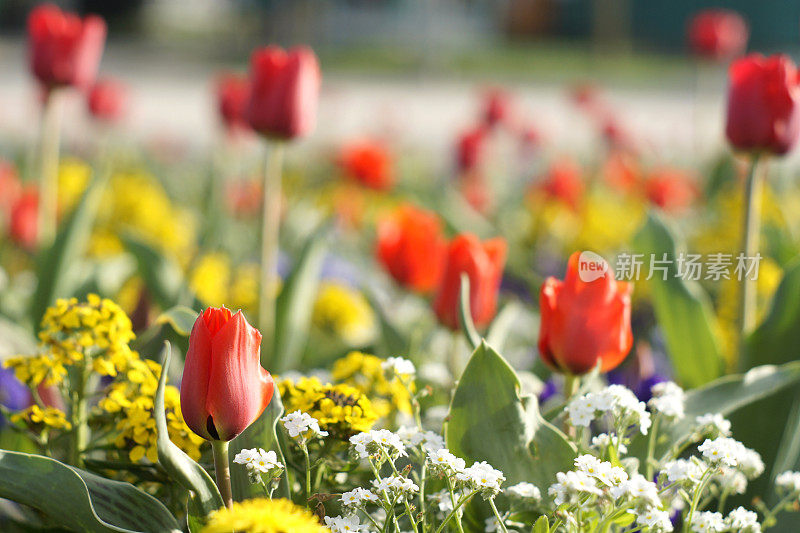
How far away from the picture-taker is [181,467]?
120 cm

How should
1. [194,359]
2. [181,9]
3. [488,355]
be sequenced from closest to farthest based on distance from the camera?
[194,359]
[488,355]
[181,9]

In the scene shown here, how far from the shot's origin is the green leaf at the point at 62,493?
121 centimetres

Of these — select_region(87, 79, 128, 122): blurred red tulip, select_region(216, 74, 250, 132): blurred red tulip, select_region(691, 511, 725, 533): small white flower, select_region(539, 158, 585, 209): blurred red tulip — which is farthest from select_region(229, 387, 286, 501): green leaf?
select_region(87, 79, 128, 122): blurred red tulip

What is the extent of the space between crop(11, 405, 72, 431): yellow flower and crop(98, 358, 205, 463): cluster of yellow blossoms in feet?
0.19

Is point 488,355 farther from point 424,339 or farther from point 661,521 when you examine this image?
point 424,339

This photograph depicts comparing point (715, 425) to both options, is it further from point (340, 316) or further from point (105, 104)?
point (105, 104)

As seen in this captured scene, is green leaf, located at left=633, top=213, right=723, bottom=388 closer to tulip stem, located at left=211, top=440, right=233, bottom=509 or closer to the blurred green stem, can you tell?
tulip stem, located at left=211, top=440, right=233, bottom=509

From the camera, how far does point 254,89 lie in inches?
84.0

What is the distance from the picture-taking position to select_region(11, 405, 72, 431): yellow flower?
1.38m

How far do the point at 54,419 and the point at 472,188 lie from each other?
2997 mm

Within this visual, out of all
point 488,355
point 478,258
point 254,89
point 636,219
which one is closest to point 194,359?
point 488,355

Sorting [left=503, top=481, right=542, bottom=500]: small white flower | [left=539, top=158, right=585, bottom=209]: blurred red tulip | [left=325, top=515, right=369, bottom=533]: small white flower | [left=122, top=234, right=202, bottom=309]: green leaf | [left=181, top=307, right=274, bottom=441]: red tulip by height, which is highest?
[left=181, top=307, right=274, bottom=441]: red tulip

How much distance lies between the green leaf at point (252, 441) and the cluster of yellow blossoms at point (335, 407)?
0.05m

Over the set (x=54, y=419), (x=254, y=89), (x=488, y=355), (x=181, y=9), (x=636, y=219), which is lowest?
(x=181, y=9)
